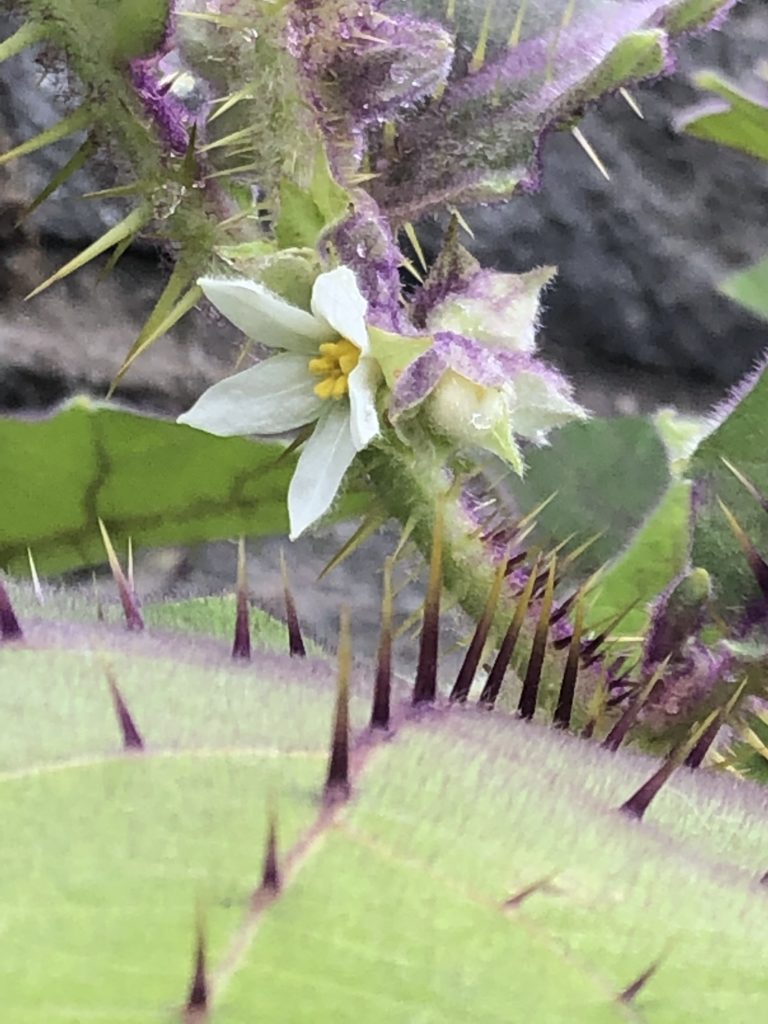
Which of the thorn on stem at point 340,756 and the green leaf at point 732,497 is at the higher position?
the thorn on stem at point 340,756

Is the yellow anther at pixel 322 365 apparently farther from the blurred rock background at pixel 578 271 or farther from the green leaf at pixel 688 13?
the blurred rock background at pixel 578 271

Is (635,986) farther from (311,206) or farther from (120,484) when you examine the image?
(120,484)

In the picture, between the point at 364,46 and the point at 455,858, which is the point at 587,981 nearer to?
the point at 455,858

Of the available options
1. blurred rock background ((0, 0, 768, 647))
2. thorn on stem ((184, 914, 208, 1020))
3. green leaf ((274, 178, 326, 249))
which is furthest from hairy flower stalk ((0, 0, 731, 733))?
blurred rock background ((0, 0, 768, 647))

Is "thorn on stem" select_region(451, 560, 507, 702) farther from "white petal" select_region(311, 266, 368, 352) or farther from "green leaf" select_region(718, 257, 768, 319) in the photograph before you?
"green leaf" select_region(718, 257, 768, 319)

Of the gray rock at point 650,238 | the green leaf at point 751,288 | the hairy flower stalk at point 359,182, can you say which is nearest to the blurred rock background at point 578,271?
the gray rock at point 650,238

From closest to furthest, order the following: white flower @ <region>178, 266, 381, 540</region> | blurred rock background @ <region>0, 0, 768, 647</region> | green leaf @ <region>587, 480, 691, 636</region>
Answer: white flower @ <region>178, 266, 381, 540</region>, green leaf @ <region>587, 480, 691, 636</region>, blurred rock background @ <region>0, 0, 768, 647</region>

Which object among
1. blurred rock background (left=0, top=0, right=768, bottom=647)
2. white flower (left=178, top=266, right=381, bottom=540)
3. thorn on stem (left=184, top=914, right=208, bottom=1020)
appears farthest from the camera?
blurred rock background (left=0, top=0, right=768, bottom=647)

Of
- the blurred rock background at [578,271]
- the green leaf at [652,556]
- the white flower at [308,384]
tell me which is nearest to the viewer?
the white flower at [308,384]

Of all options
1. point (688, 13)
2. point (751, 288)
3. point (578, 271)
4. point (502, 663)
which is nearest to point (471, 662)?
point (502, 663)
